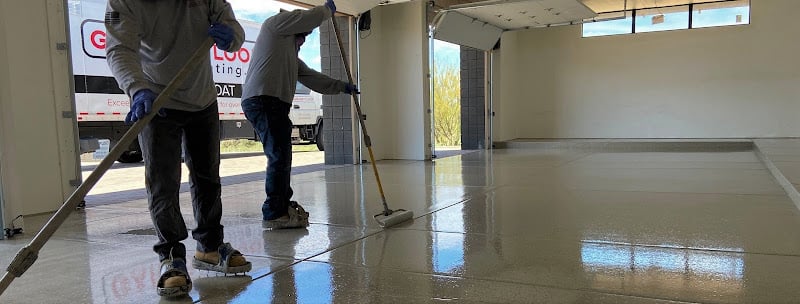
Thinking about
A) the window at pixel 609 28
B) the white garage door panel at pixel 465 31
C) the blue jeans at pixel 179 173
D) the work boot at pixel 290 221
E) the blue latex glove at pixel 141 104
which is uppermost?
the window at pixel 609 28

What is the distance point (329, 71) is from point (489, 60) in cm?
395

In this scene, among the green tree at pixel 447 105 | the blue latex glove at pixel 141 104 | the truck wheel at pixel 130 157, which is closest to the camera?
the blue latex glove at pixel 141 104

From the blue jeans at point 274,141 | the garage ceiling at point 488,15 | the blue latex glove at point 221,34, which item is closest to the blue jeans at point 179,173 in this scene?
the blue latex glove at point 221,34

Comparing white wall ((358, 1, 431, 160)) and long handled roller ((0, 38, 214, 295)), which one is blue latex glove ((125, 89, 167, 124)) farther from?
white wall ((358, 1, 431, 160))

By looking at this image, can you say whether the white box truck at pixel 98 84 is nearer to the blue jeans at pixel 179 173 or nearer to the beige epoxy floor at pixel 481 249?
the beige epoxy floor at pixel 481 249

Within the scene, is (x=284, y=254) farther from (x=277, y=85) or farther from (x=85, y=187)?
(x=85, y=187)

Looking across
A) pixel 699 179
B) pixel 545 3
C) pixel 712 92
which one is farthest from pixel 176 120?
pixel 712 92

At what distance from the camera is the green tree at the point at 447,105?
13586mm

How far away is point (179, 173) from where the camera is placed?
233 centimetres

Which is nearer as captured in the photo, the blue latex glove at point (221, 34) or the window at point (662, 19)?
the blue latex glove at point (221, 34)

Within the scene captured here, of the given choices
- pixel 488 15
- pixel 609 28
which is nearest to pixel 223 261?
pixel 488 15

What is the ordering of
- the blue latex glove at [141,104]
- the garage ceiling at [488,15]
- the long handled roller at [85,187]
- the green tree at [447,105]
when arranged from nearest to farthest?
1. the long handled roller at [85,187]
2. the blue latex glove at [141,104]
3. the garage ceiling at [488,15]
4. the green tree at [447,105]

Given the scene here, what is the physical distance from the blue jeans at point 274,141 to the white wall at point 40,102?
208 cm

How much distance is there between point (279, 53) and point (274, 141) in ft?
1.69
